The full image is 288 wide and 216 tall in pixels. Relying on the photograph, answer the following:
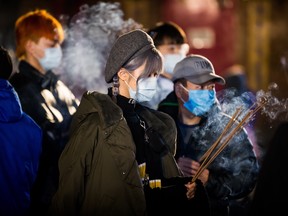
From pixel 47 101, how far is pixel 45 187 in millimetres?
865

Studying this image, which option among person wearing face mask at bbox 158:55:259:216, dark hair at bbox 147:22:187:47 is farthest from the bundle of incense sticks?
dark hair at bbox 147:22:187:47

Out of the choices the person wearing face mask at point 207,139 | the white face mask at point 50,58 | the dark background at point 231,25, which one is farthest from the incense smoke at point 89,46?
the dark background at point 231,25

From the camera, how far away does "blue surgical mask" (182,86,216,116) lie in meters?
5.62

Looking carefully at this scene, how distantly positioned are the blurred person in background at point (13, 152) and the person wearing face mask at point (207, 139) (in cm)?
126

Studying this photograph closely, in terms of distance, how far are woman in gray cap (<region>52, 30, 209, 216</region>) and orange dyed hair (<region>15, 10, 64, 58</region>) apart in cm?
216

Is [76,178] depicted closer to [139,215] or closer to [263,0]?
[139,215]

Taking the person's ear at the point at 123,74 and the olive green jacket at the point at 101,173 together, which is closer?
the olive green jacket at the point at 101,173

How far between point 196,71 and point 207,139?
60 cm

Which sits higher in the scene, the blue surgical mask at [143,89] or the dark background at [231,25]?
the blue surgical mask at [143,89]

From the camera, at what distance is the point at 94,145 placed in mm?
4215

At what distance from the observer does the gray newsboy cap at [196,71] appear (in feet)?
18.7

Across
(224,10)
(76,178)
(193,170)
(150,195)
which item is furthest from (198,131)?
(224,10)

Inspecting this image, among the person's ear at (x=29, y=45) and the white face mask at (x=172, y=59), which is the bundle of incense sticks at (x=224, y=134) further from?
the person's ear at (x=29, y=45)

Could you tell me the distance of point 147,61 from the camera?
4.53 metres
